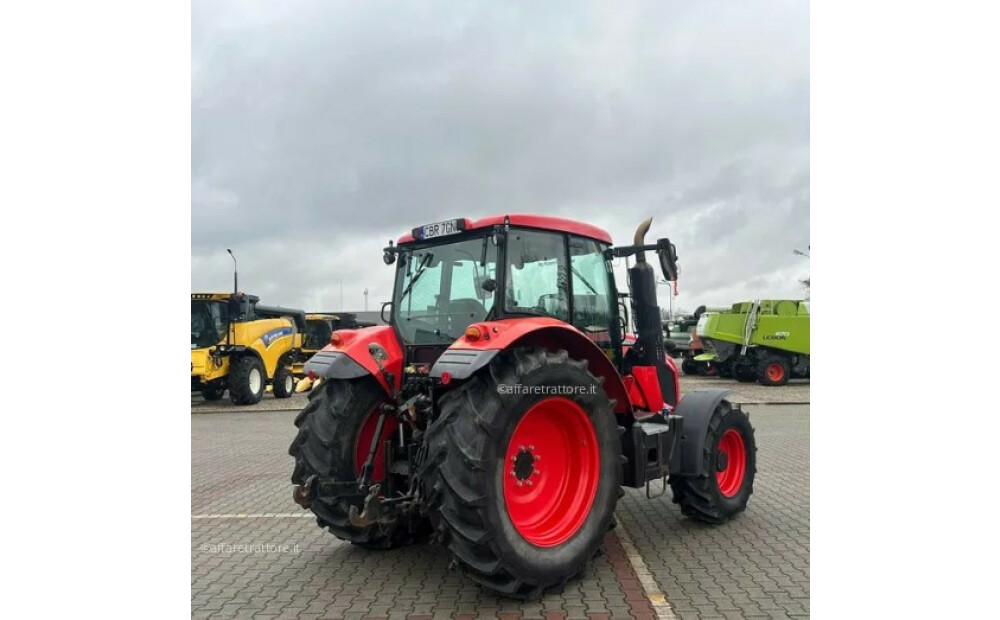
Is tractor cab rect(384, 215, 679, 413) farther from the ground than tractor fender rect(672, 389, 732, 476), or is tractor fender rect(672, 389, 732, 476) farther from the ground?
tractor cab rect(384, 215, 679, 413)

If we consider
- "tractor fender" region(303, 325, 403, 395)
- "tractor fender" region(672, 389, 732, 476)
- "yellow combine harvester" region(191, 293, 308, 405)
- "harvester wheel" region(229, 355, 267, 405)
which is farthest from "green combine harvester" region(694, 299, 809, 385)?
"tractor fender" region(303, 325, 403, 395)

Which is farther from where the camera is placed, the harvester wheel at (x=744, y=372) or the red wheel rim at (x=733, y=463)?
the harvester wheel at (x=744, y=372)

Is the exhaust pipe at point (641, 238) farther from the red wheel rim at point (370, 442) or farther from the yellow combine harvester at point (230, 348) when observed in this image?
the yellow combine harvester at point (230, 348)

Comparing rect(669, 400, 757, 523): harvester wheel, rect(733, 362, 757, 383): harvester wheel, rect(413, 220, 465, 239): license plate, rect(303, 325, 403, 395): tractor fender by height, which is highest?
rect(413, 220, 465, 239): license plate

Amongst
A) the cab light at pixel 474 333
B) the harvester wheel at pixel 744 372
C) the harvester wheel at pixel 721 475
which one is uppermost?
the cab light at pixel 474 333

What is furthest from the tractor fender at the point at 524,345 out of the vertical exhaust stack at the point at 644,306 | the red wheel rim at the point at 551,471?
the vertical exhaust stack at the point at 644,306

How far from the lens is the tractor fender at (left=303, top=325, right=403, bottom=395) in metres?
4.48

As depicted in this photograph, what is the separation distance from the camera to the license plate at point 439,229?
465 cm

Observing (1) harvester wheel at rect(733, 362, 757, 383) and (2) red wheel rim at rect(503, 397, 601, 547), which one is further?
(1) harvester wheel at rect(733, 362, 757, 383)

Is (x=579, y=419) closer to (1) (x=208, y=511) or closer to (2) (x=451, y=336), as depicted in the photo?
(2) (x=451, y=336)

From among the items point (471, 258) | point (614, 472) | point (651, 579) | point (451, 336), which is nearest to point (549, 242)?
point (471, 258)

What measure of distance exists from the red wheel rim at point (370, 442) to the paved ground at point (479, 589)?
2.10 ft

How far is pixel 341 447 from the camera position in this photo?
4.45m

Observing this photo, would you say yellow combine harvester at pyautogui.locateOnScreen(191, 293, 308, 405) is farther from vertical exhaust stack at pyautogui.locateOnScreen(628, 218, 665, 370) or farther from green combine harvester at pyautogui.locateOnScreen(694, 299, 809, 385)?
green combine harvester at pyautogui.locateOnScreen(694, 299, 809, 385)
